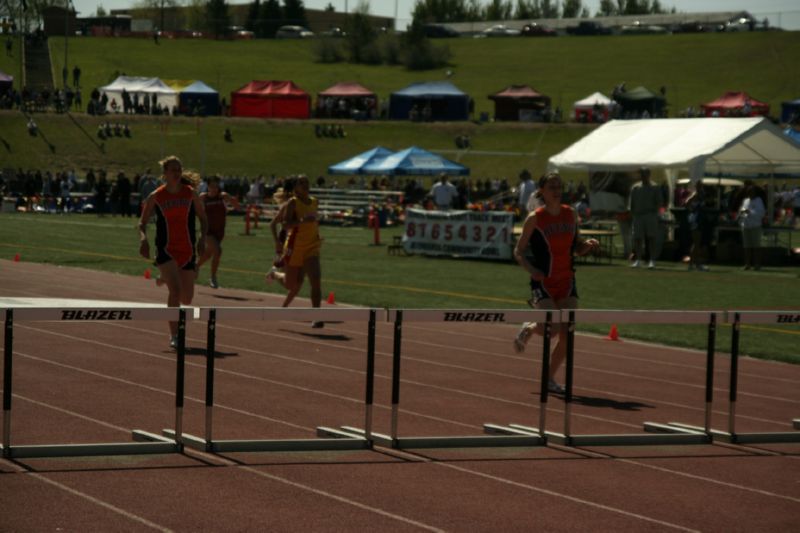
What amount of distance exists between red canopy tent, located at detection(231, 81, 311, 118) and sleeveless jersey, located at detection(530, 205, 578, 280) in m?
69.4

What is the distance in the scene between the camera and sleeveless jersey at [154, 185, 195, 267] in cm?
1348

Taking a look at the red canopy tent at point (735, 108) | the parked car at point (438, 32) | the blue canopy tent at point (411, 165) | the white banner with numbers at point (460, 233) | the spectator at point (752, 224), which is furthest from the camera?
the parked car at point (438, 32)

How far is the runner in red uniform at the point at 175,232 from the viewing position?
44.2 ft

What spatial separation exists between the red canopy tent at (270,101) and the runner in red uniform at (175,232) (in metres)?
67.4

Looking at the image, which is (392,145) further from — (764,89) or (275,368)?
(275,368)

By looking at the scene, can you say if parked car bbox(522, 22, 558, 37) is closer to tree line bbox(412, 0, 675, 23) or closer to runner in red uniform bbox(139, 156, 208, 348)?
tree line bbox(412, 0, 675, 23)

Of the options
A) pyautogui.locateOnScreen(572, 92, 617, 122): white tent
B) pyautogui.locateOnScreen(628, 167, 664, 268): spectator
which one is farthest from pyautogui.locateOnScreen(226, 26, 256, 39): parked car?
pyautogui.locateOnScreen(628, 167, 664, 268): spectator

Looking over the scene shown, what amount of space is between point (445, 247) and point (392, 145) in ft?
152

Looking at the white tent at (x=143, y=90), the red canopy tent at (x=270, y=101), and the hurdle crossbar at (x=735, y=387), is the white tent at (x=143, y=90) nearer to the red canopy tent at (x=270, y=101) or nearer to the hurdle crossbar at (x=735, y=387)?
the red canopy tent at (x=270, y=101)

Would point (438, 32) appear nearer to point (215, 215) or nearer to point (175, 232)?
point (215, 215)

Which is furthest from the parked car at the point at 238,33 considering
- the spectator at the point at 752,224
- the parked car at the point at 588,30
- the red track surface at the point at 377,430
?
the red track surface at the point at 377,430

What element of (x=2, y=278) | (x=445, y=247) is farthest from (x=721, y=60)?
(x=2, y=278)

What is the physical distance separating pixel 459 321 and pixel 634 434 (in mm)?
1749

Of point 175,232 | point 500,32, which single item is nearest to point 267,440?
point 175,232
